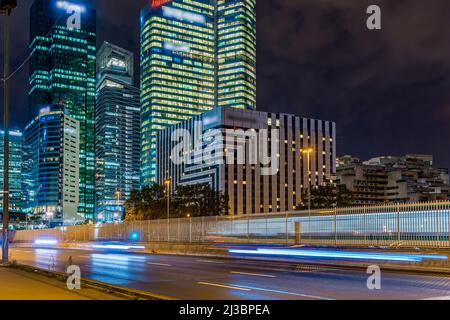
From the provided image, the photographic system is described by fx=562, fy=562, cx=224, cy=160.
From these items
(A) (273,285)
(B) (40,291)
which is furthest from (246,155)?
(B) (40,291)

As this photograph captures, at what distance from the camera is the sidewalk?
13.5m

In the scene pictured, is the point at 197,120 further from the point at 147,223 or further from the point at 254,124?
the point at 147,223

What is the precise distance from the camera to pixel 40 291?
14797 millimetres

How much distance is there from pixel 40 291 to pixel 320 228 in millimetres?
23014

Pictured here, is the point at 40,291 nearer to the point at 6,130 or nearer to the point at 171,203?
the point at 6,130

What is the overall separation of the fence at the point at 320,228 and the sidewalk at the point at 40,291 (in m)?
17.3

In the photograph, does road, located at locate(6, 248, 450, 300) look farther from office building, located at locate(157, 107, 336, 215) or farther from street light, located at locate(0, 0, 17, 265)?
office building, located at locate(157, 107, 336, 215)

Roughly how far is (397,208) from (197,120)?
17122 cm

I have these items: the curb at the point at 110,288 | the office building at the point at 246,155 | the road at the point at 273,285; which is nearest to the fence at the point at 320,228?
the road at the point at 273,285

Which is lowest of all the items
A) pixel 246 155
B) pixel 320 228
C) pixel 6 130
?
pixel 320 228

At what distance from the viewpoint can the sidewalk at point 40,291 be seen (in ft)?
44.4
